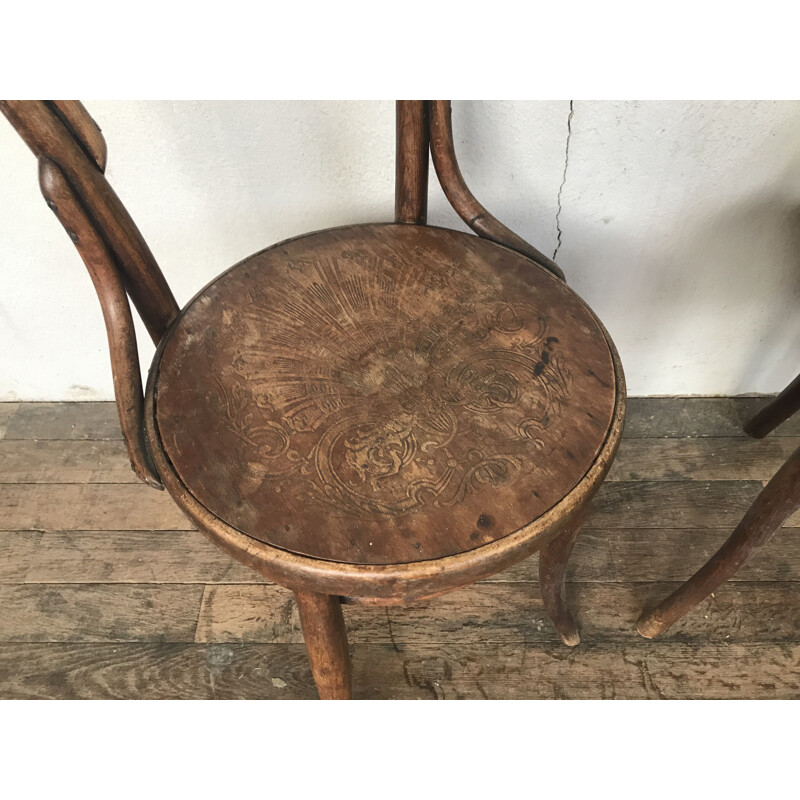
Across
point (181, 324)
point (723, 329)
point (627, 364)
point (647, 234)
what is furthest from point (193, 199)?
point (723, 329)

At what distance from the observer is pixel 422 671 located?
1.30 meters

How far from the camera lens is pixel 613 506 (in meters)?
1.51

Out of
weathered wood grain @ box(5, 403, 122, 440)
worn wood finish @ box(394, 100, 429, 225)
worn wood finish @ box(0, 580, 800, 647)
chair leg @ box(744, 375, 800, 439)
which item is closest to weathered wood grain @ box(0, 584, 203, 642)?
worn wood finish @ box(0, 580, 800, 647)

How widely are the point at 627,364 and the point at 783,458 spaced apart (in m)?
0.38

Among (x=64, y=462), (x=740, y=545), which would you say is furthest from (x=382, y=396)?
(x=64, y=462)

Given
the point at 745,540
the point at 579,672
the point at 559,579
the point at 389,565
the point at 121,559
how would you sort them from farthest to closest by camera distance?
the point at 121,559 < the point at 579,672 < the point at 559,579 < the point at 745,540 < the point at 389,565

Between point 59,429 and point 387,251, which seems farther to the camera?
point 59,429

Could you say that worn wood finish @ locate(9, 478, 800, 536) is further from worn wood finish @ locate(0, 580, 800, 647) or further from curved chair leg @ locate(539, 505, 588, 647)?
curved chair leg @ locate(539, 505, 588, 647)

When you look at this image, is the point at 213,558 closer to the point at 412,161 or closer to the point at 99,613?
the point at 99,613

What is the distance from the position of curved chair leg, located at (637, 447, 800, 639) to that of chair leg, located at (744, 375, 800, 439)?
19.2 inches

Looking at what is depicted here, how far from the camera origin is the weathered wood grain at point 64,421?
1.66 metres

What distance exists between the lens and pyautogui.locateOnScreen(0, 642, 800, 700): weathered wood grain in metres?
1.28

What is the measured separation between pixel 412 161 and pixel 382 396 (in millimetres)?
390

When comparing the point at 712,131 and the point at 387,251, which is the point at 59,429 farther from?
the point at 712,131
